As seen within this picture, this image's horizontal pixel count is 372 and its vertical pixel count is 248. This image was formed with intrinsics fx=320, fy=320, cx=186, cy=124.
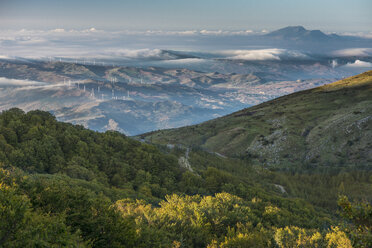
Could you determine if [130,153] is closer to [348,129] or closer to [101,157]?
[101,157]

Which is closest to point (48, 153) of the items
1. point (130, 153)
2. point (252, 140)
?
point (130, 153)

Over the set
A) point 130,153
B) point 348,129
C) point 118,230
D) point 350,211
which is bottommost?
point 348,129

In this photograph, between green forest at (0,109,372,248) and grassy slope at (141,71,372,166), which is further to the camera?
grassy slope at (141,71,372,166)

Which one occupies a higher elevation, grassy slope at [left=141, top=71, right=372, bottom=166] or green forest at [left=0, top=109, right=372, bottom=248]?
green forest at [left=0, top=109, right=372, bottom=248]

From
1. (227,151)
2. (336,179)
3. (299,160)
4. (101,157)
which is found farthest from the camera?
(227,151)

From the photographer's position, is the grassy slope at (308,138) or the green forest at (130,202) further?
the grassy slope at (308,138)

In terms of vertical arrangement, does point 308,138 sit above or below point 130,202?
below

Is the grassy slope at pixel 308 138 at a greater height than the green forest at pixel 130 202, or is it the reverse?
the green forest at pixel 130 202

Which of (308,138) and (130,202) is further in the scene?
(308,138)
